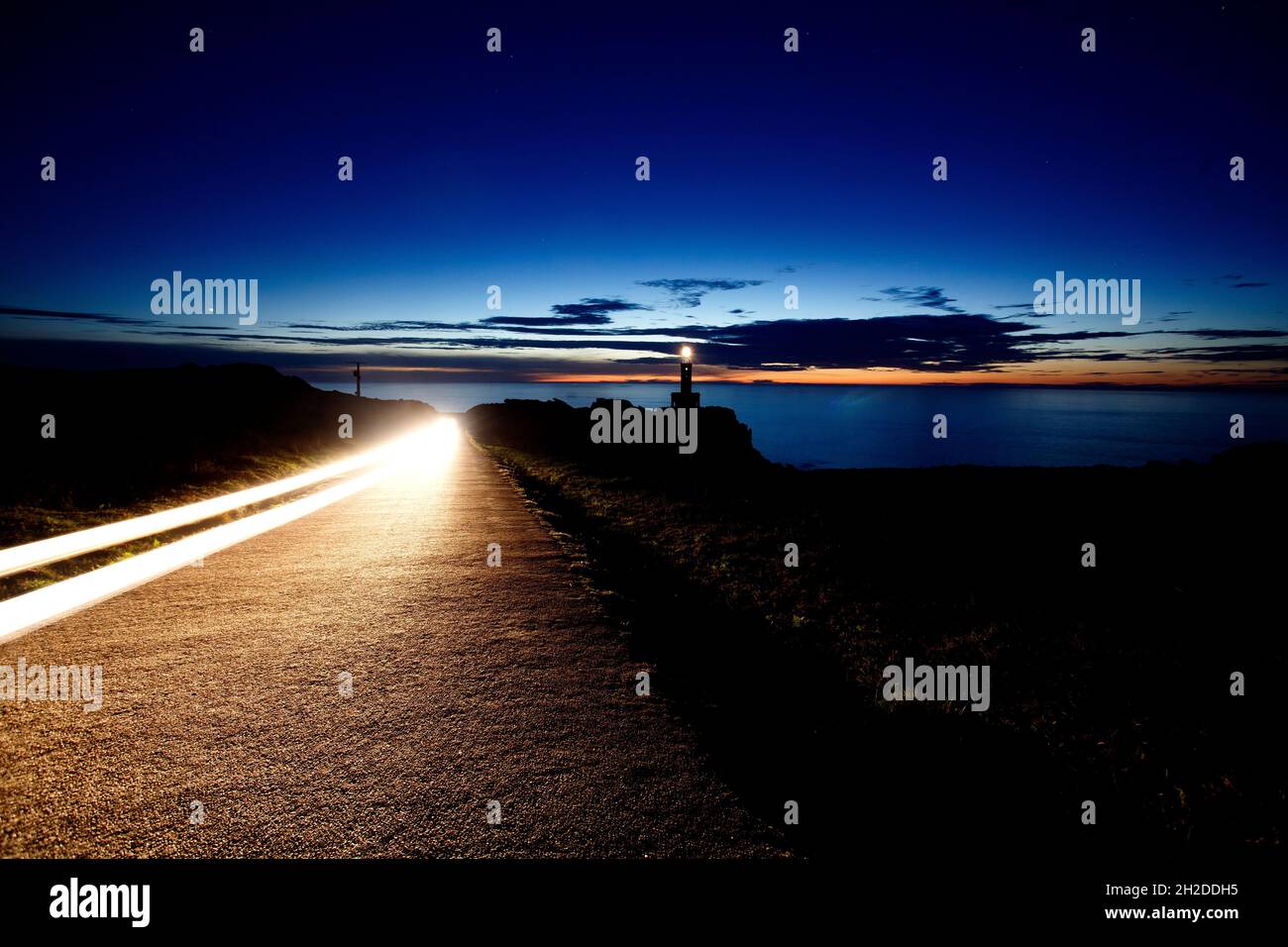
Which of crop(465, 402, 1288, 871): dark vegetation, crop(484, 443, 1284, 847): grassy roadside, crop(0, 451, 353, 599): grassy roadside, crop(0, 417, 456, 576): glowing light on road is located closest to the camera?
crop(465, 402, 1288, 871): dark vegetation

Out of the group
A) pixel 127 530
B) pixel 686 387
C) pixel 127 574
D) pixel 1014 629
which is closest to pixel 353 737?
pixel 127 574

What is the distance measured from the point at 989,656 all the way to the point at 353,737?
5565 millimetres

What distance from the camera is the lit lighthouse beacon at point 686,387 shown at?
2877 centimetres

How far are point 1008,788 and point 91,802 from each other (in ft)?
18.0

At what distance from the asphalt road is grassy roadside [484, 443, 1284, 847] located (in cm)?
100

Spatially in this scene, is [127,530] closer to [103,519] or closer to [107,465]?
[103,519]

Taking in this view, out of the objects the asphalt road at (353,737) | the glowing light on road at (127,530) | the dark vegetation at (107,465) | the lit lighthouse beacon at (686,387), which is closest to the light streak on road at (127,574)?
the asphalt road at (353,737)

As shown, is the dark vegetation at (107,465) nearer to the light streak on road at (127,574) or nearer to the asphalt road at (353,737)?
the light streak on road at (127,574)

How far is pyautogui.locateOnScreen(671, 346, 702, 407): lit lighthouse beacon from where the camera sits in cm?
2877

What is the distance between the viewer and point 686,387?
1165 inches

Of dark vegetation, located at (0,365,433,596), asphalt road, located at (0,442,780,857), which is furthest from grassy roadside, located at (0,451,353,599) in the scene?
asphalt road, located at (0,442,780,857)

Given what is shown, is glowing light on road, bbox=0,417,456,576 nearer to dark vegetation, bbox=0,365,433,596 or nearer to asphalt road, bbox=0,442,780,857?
dark vegetation, bbox=0,365,433,596

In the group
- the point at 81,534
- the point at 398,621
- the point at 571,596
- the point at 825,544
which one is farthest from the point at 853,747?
the point at 81,534
